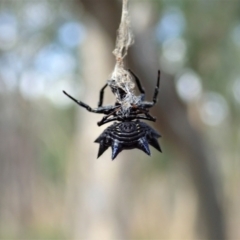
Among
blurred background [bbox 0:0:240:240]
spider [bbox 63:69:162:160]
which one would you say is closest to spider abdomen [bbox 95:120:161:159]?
spider [bbox 63:69:162:160]

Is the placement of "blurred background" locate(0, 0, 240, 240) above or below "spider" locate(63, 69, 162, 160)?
above

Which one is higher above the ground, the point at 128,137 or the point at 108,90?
the point at 108,90

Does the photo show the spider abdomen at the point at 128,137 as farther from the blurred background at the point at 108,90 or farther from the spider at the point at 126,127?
the blurred background at the point at 108,90

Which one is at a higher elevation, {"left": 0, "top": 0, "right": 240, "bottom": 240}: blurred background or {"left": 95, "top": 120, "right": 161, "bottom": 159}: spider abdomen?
{"left": 0, "top": 0, "right": 240, "bottom": 240}: blurred background

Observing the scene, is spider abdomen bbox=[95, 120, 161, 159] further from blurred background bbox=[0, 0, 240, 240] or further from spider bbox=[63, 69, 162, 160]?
blurred background bbox=[0, 0, 240, 240]

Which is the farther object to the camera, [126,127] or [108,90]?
[108,90]

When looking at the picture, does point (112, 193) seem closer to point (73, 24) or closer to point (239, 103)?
point (73, 24)

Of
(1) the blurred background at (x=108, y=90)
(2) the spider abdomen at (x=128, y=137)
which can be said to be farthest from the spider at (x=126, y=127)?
(1) the blurred background at (x=108, y=90)

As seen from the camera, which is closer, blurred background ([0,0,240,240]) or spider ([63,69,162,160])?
spider ([63,69,162,160])

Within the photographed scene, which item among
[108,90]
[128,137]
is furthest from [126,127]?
[108,90]

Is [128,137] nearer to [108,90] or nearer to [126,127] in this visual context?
[126,127]
